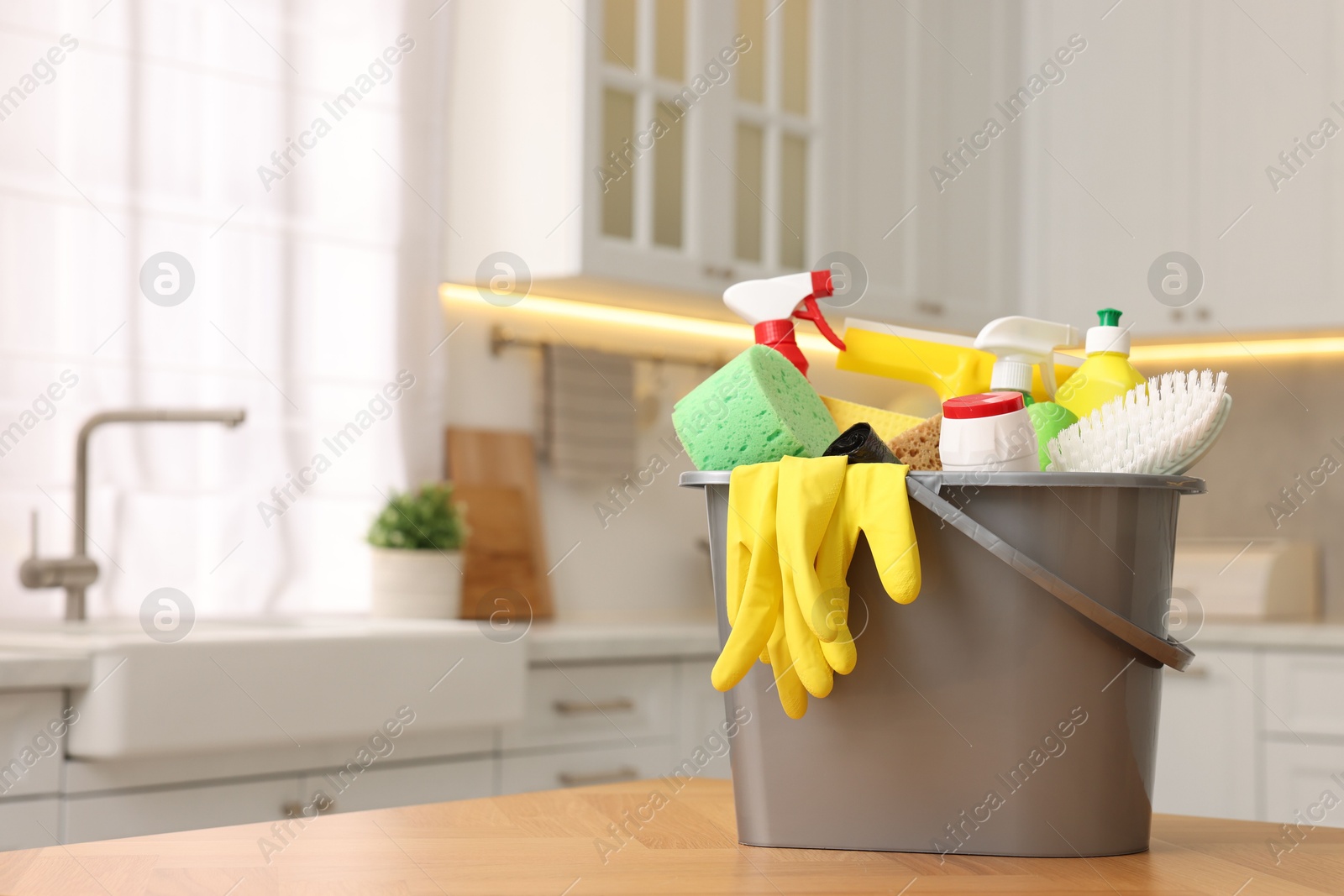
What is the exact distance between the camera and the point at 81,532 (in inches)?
75.4

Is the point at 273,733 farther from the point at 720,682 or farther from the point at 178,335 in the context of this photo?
the point at 720,682

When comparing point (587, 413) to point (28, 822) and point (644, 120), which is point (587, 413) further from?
point (28, 822)

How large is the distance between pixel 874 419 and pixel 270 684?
1075mm

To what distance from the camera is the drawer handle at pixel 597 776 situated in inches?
77.0

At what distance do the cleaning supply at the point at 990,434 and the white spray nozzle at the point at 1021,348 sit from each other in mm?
90

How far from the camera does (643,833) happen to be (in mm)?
596

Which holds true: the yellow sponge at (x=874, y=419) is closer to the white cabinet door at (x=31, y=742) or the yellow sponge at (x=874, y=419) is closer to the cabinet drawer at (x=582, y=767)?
the white cabinet door at (x=31, y=742)

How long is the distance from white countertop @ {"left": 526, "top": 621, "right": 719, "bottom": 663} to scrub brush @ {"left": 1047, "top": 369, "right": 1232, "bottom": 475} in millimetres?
1301

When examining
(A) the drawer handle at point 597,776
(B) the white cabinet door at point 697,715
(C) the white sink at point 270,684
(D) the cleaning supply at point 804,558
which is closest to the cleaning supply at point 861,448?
(D) the cleaning supply at point 804,558

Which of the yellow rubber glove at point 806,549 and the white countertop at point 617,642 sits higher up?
the yellow rubber glove at point 806,549

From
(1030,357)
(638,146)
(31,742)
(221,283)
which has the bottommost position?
(31,742)

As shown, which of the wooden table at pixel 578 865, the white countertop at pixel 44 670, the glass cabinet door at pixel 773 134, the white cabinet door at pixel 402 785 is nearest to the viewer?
the wooden table at pixel 578 865

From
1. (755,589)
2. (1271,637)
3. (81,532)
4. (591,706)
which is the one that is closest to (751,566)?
(755,589)

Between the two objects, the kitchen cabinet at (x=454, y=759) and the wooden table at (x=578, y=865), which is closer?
the wooden table at (x=578, y=865)
